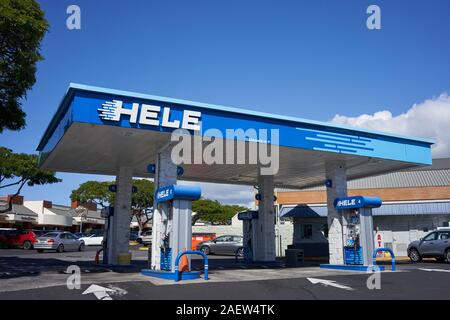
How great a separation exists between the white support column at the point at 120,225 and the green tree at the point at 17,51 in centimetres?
508

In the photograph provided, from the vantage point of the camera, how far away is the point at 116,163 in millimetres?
18172

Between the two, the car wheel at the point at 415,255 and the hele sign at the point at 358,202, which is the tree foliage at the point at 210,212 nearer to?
the car wheel at the point at 415,255

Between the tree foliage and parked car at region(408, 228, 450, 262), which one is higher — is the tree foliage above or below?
above

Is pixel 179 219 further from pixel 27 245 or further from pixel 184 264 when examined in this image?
pixel 27 245

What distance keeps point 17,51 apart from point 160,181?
6369 mm

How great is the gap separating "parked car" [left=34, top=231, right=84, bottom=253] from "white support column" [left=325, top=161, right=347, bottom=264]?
20.8 meters

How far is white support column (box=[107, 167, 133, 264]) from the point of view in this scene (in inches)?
693

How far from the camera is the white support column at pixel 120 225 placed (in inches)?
693

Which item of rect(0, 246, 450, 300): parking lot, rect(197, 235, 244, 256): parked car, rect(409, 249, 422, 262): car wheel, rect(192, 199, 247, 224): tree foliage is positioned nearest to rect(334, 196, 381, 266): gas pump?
rect(0, 246, 450, 300): parking lot

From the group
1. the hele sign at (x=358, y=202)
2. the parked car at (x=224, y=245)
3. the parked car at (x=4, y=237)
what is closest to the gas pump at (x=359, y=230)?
the hele sign at (x=358, y=202)

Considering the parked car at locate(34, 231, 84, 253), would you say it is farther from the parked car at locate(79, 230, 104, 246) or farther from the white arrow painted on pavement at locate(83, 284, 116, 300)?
the white arrow painted on pavement at locate(83, 284, 116, 300)

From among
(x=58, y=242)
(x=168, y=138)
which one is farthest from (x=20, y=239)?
(x=168, y=138)

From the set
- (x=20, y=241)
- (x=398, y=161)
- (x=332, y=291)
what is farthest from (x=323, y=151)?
(x=20, y=241)
